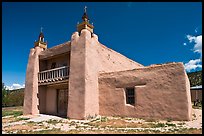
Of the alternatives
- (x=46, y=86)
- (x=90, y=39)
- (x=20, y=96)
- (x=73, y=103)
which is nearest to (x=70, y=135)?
(x=73, y=103)

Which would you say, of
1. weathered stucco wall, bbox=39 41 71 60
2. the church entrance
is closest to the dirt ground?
the church entrance

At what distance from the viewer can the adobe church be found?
38.5ft

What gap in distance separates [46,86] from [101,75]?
607 centimetres

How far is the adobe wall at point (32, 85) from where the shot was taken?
16797mm

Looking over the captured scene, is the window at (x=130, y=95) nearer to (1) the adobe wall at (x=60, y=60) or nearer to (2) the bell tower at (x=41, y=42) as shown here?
(1) the adobe wall at (x=60, y=60)

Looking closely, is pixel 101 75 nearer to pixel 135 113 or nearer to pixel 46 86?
pixel 135 113

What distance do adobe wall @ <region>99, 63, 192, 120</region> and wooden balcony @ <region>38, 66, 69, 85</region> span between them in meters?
3.10

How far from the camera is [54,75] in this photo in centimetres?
1612

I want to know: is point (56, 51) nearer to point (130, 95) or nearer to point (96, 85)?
point (96, 85)

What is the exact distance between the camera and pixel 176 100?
1142cm

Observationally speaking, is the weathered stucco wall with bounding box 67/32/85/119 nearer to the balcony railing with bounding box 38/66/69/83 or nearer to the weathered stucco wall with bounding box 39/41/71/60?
the weathered stucco wall with bounding box 39/41/71/60

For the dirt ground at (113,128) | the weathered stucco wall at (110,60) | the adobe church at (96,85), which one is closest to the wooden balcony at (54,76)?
the adobe church at (96,85)

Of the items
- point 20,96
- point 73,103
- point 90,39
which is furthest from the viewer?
point 20,96

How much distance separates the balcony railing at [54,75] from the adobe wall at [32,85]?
0.56m
